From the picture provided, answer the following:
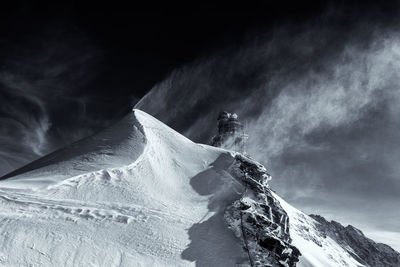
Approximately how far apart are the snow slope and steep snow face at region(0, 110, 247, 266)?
0.07m

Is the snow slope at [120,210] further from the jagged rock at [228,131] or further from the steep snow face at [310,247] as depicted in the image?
the jagged rock at [228,131]

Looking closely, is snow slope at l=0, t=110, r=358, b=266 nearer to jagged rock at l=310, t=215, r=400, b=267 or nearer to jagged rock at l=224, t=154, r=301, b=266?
jagged rock at l=224, t=154, r=301, b=266

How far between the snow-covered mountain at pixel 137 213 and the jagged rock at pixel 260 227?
3.9 inches

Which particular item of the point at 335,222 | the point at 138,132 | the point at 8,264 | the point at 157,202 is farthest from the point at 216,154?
the point at 335,222

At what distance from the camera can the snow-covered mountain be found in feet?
69.5

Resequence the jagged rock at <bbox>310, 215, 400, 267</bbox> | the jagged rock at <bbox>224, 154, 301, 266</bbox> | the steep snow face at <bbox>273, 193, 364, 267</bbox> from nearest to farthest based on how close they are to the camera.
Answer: the jagged rock at <bbox>224, 154, 301, 266</bbox> → the steep snow face at <bbox>273, 193, 364, 267</bbox> → the jagged rock at <bbox>310, 215, 400, 267</bbox>

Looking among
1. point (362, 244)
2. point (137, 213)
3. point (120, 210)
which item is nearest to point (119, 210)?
point (120, 210)

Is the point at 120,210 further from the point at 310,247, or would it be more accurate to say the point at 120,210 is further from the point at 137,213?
the point at 310,247

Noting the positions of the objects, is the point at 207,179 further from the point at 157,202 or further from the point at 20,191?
the point at 20,191

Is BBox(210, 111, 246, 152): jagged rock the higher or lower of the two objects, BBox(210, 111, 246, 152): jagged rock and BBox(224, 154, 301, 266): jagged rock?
the higher

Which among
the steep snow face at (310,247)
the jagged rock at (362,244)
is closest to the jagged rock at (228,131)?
the steep snow face at (310,247)

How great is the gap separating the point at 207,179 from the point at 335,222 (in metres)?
159

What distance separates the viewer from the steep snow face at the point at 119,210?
68.3ft

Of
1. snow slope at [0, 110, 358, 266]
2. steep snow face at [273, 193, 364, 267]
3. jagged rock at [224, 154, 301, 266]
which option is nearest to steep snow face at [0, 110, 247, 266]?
snow slope at [0, 110, 358, 266]
